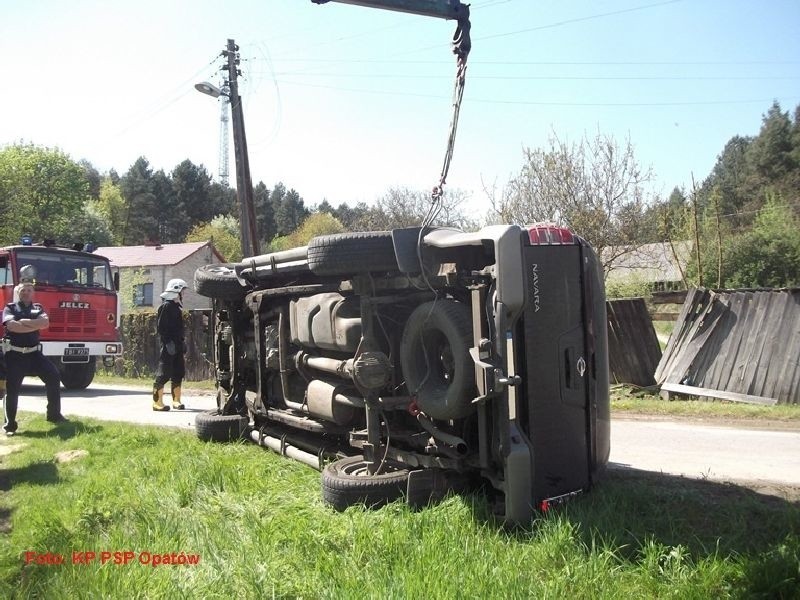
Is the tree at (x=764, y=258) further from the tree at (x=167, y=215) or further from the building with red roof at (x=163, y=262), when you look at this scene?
A: the tree at (x=167, y=215)

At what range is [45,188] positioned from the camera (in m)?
51.8

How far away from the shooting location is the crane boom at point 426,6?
4.69 m

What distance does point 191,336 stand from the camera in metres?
19.1

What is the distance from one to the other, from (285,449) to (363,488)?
218cm

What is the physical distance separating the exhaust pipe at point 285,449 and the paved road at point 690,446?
7.33ft

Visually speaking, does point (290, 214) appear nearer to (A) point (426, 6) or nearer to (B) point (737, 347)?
(B) point (737, 347)

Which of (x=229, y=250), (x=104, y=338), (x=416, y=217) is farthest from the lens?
(x=229, y=250)

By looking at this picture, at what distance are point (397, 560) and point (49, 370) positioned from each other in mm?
7286

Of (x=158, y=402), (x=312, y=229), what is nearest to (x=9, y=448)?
(x=158, y=402)

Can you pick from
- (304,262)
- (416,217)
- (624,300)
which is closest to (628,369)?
(624,300)

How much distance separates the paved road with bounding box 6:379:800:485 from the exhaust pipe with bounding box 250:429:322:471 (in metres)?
2.24

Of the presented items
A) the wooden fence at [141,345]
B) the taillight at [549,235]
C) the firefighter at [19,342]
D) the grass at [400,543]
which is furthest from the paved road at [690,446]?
the wooden fence at [141,345]

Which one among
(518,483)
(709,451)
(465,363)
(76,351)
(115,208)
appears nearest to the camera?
(518,483)

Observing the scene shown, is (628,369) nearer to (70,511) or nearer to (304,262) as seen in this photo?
(304,262)
